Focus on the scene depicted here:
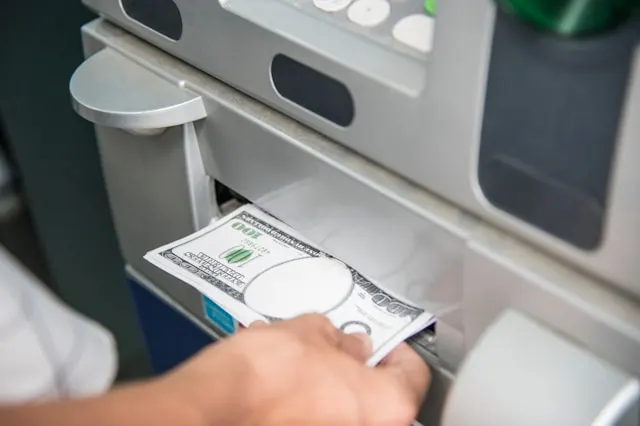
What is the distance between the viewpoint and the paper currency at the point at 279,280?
1.78 ft

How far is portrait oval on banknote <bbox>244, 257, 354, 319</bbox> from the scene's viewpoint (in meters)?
0.55

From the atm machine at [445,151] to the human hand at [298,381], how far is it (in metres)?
0.04

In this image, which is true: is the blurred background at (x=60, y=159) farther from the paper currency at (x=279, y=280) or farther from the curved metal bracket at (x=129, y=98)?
the paper currency at (x=279, y=280)

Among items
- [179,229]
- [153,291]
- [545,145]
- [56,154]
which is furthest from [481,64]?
[56,154]

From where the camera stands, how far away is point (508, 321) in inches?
17.0

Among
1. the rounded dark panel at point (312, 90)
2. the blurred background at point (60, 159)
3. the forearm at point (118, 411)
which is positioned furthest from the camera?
the blurred background at point (60, 159)

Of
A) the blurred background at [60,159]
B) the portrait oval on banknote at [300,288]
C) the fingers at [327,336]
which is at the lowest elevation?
the blurred background at [60,159]

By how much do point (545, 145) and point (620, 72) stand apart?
0.17 ft

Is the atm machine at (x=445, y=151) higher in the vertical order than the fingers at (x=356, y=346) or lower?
higher

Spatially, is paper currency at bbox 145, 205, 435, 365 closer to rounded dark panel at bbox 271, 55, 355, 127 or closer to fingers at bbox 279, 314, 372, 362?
fingers at bbox 279, 314, 372, 362

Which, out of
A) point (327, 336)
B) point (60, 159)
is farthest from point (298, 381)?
point (60, 159)

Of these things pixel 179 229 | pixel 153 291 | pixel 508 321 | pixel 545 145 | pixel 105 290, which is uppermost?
pixel 545 145

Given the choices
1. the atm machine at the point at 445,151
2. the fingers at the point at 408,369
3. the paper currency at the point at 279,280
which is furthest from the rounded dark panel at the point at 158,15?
the fingers at the point at 408,369

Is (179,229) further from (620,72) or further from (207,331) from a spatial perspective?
(620,72)
